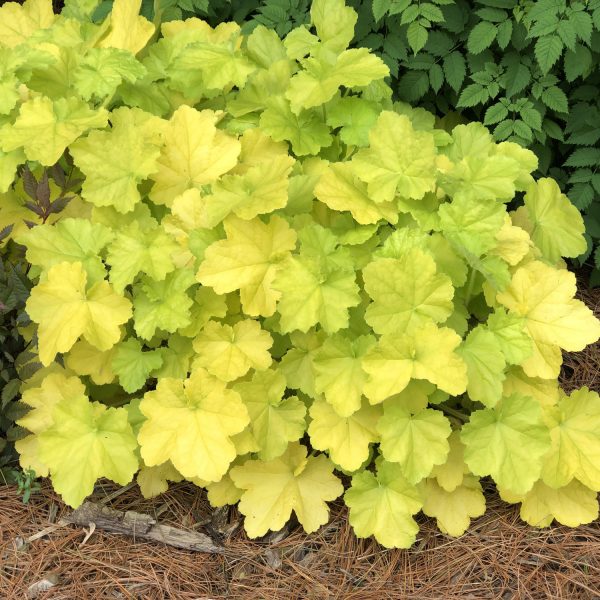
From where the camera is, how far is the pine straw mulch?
6.57 ft

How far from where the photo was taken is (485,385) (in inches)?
77.5

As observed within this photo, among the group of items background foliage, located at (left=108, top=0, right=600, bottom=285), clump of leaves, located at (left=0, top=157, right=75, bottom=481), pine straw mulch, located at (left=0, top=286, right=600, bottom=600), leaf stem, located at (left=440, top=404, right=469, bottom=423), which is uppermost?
background foliage, located at (left=108, top=0, right=600, bottom=285)

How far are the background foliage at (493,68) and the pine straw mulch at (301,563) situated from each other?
1.14 m

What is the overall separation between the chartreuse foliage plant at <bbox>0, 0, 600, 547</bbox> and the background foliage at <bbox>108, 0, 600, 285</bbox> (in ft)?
0.82

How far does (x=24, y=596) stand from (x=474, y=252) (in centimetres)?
148

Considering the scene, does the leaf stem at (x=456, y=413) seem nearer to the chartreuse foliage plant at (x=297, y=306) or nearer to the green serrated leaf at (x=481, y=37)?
the chartreuse foliage plant at (x=297, y=306)

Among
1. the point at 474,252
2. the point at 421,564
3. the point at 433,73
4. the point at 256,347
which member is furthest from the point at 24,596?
the point at 433,73

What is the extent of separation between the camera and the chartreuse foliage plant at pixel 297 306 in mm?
1973

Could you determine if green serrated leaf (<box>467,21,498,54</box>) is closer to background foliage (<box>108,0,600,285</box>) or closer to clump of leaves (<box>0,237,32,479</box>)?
background foliage (<box>108,0,600,285</box>)

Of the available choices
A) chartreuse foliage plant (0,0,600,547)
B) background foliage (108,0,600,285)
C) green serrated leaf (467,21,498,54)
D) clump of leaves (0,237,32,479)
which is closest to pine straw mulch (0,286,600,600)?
chartreuse foliage plant (0,0,600,547)

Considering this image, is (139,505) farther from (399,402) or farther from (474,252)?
(474,252)

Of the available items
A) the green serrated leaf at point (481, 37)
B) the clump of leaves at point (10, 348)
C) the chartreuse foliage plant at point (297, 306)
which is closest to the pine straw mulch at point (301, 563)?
the chartreuse foliage plant at point (297, 306)

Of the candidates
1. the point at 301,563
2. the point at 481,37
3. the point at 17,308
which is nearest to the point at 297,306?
the point at 301,563

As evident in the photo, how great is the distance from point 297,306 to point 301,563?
0.71 m
